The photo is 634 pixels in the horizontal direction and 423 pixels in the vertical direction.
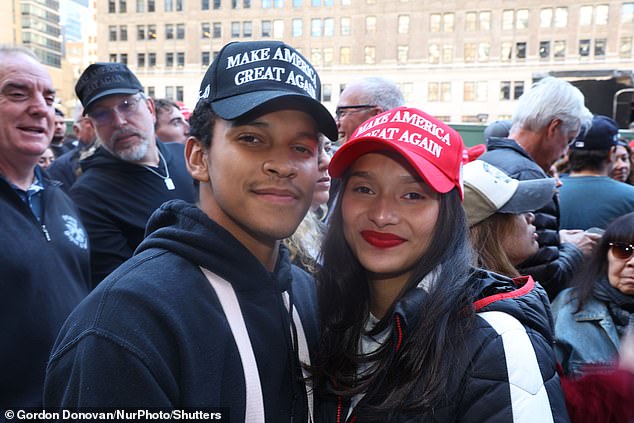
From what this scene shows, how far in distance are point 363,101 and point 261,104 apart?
3136 millimetres

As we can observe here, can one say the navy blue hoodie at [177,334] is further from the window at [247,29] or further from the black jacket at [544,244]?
the window at [247,29]

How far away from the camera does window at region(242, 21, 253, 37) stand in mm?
66481

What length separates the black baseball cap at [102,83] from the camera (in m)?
4.03

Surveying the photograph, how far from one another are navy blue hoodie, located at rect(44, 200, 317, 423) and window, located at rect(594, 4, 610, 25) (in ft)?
220

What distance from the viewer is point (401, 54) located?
204 feet

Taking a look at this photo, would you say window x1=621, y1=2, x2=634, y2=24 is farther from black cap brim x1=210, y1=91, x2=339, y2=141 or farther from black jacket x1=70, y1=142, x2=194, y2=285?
black cap brim x1=210, y1=91, x2=339, y2=141

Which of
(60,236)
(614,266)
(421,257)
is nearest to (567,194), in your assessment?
(614,266)

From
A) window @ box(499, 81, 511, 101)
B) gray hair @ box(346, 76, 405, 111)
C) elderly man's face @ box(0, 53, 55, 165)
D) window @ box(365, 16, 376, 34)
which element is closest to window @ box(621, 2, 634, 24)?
window @ box(499, 81, 511, 101)


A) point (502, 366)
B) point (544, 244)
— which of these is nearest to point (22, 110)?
point (502, 366)

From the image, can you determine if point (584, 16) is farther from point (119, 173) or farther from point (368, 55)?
point (119, 173)

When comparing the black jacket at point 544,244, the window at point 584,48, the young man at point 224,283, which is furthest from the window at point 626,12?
the young man at point 224,283

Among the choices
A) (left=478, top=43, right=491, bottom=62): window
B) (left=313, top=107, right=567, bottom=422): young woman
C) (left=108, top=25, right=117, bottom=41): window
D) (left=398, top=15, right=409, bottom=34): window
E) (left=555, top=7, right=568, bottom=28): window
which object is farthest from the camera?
(left=108, top=25, right=117, bottom=41): window

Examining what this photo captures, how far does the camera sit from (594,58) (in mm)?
57500

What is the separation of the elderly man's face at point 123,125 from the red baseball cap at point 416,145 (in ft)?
8.29
